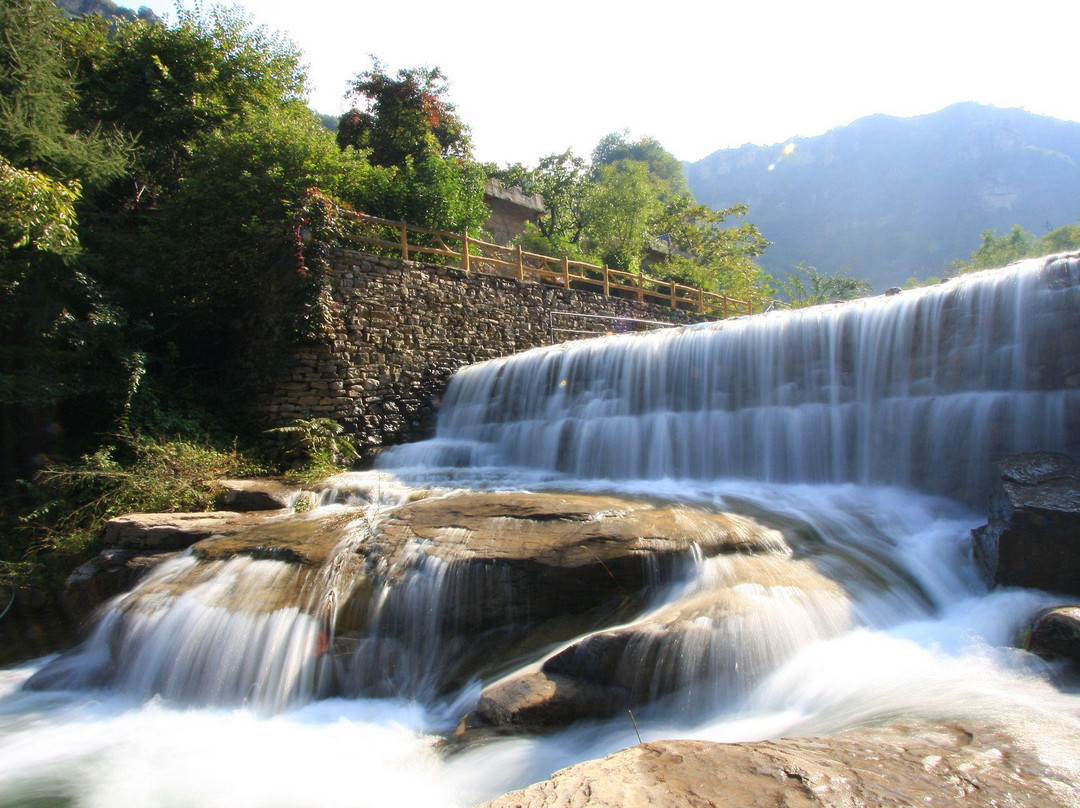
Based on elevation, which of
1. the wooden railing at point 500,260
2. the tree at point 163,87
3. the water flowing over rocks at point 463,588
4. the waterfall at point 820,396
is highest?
the tree at point 163,87

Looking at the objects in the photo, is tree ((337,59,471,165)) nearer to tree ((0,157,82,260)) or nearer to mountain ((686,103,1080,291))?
tree ((0,157,82,260))

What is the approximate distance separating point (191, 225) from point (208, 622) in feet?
34.3

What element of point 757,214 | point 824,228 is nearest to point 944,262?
point 824,228

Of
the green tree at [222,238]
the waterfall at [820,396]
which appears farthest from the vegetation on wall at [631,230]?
the waterfall at [820,396]

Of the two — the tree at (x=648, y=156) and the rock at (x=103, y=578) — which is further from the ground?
the tree at (x=648, y=156)

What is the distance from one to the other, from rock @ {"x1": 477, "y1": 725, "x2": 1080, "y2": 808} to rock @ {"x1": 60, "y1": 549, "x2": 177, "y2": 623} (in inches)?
212

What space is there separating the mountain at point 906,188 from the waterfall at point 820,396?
9245cm

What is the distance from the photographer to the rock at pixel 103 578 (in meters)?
6.05

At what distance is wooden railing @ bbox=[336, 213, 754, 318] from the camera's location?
1374 centimetres

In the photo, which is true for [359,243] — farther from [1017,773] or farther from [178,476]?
[1017,773]

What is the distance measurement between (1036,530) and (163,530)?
798cm

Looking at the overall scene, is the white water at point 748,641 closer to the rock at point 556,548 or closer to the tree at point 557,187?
the rock at point 556,548

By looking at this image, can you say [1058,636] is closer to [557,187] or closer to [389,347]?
[389,347]

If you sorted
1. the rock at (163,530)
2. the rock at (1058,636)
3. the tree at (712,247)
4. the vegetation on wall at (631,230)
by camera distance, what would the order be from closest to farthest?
the rock at (1058,636) → the rock at (163,530) → the vegetation on wall at (631,230) → the tree at (712,247)
